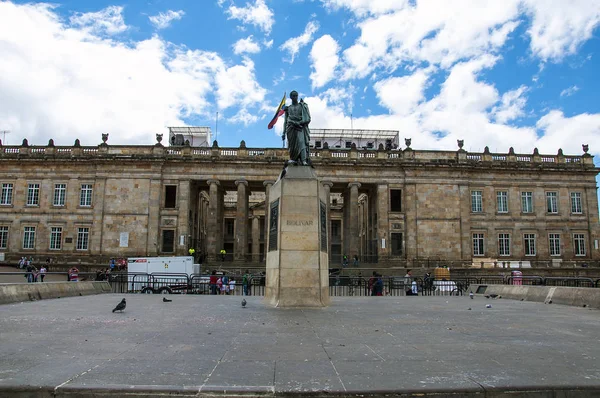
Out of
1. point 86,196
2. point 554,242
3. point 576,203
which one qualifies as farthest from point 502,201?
point 86,196

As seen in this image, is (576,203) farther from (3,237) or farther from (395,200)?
(3,237)

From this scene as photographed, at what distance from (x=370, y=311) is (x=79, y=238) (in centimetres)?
4229

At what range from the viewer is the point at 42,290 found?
581 inches

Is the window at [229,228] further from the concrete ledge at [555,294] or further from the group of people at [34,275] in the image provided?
the concrete ledge at [555,294]

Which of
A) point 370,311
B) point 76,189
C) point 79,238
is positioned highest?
point 76,189

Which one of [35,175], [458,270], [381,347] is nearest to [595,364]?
[381,347]

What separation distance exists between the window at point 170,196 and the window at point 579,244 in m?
39.2

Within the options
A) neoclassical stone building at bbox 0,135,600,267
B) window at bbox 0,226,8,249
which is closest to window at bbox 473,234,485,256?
neoclassical stone building at bbox 0,135,600,267

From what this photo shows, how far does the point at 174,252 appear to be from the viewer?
4716 cm

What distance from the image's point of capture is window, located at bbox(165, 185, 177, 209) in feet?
161

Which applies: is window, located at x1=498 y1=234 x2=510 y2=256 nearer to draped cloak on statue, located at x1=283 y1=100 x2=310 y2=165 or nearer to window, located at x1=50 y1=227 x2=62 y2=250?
draped cloak on statue, located at x1=283 y1=100 x2=310 y2=165

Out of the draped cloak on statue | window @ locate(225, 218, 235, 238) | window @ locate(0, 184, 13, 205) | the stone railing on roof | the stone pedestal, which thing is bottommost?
the stone pedestal

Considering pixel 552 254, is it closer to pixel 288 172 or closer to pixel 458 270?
pixel 458 270

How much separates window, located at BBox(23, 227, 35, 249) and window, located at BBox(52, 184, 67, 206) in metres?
3.28
